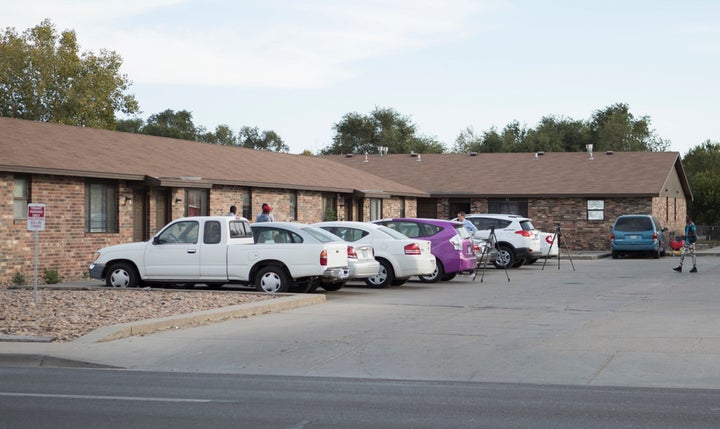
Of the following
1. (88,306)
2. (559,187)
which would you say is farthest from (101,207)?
(559,187)

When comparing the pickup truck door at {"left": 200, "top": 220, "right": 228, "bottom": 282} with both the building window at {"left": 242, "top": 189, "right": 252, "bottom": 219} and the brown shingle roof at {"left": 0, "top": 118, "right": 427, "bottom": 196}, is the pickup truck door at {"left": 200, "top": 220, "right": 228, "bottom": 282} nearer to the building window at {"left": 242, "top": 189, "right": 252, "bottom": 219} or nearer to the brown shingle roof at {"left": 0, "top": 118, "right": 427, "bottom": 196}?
the brown shingle roof at {"left": 0, "top": 118, "right": 427, "bottom": 196}

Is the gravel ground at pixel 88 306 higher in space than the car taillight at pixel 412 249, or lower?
lower

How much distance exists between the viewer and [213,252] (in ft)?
69.9

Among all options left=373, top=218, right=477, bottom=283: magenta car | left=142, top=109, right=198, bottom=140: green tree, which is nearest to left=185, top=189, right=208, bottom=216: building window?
left=373, top=218, right=477, bottom=283: magenta car

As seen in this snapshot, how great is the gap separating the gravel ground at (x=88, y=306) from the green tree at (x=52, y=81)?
41739 millimetres

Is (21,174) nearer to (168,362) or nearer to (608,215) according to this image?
(168,362)

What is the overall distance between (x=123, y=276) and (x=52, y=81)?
4299 cm

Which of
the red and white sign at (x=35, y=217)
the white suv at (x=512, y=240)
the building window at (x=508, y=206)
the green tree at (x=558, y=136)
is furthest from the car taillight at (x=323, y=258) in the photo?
the green tree at (x=558, y=136)

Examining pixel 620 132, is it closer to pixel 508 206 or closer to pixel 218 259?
pixel 508 206

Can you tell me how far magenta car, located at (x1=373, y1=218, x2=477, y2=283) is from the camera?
82.7 feet

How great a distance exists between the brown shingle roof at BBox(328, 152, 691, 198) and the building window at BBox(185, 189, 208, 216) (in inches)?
761

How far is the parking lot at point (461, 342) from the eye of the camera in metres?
12.1

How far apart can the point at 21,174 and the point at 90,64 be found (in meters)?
39.3

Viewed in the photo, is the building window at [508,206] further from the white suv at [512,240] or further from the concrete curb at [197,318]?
the concrete curb at [197,318]
